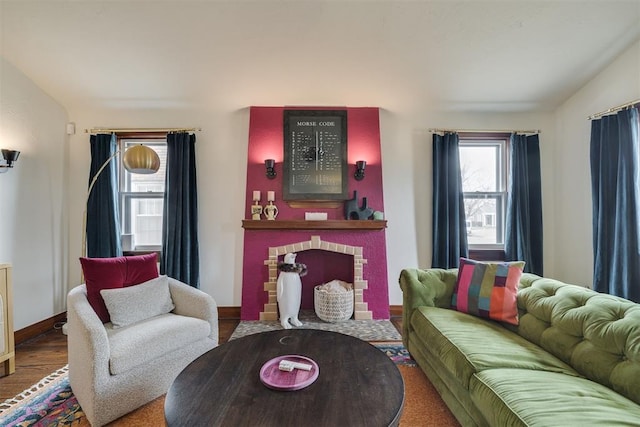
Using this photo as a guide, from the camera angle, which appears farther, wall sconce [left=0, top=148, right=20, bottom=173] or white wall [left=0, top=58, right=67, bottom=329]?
white wall [left=0, top=58, right=67, bottom=329]

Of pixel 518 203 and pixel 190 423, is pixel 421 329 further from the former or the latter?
pixel 518 203

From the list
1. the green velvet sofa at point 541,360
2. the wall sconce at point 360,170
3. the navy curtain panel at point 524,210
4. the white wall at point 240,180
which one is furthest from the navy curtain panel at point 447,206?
the green velvet sofa at point 541,360

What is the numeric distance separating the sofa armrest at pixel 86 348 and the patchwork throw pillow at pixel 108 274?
15cm

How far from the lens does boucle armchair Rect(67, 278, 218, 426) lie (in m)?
1.53

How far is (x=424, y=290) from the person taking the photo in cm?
222

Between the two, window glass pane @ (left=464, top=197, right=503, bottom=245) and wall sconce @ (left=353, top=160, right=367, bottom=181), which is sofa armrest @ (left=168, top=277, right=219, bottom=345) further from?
window glass pane @ (left=464, top=197, right=503, bottom=245)

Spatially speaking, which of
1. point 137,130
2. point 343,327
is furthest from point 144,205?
point 343,327

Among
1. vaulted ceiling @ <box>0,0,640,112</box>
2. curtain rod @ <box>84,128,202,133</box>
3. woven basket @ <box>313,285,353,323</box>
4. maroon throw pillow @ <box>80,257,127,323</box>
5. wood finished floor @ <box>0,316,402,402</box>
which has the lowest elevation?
wood finished floor @ <box>0,316,402,402</box>

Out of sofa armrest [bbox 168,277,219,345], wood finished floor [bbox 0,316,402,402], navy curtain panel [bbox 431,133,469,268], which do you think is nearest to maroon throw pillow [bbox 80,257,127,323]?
sofa armrest [bbox 168,277,219,345]

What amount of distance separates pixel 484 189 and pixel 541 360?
2.44m

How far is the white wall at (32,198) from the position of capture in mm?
2580

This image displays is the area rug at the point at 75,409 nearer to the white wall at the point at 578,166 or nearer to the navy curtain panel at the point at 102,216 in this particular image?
the navy curtain panel at the point at 102,216

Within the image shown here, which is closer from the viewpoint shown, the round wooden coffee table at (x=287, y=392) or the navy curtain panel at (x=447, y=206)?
the round wooden coffee table at (x=287, y=392)

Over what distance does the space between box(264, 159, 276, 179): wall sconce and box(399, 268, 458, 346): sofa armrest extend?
1767mm
